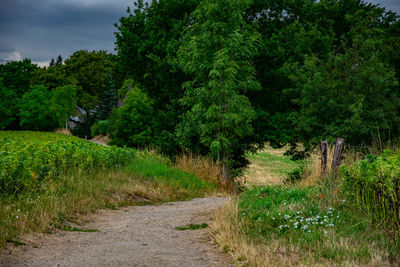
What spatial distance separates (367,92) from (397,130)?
2.66 meters

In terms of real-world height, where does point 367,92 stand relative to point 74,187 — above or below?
above

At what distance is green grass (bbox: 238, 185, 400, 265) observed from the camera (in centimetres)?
480

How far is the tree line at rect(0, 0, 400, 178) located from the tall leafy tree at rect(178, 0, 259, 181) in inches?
1.7

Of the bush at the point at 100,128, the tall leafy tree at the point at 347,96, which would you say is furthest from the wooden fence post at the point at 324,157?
the bush at the point at 100,128

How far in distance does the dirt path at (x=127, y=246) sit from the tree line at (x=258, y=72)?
655 centimetres

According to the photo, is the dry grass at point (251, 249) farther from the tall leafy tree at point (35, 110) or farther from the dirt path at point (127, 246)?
the tall leafy tree at point (35, 110)

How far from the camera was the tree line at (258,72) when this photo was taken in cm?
1443

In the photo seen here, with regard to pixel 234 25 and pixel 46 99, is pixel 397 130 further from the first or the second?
pixel 46 99

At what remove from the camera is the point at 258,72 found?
60.8 ft

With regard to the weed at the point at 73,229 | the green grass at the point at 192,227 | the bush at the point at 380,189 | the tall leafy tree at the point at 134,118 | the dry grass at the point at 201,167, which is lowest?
the green grass at the point at 192,227

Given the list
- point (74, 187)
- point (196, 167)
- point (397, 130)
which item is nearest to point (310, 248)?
point (74, 187)

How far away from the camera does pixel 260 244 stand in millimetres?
5359

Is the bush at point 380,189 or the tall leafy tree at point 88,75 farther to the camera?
the tall leafy tree at point 88,75

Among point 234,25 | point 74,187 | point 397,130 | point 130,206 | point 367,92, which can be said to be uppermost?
point 234,25
